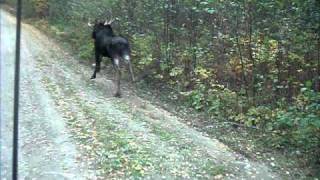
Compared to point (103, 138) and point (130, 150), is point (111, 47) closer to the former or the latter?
point (103, 138)

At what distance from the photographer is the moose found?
38.3 feet

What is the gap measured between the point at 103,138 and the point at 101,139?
6cm

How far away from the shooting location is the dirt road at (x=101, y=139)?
711 centimetres

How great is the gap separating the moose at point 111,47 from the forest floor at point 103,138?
63 centimetres

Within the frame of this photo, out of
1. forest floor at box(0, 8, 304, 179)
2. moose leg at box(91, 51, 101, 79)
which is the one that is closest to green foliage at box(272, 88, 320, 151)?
forest floor at box(0, 8, 304, 179)

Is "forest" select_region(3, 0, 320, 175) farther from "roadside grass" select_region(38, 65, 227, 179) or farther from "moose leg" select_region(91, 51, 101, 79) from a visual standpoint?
"roadside grass" select_region(38, 65, 227, 179)

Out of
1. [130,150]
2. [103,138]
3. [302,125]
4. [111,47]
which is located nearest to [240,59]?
[111,47]

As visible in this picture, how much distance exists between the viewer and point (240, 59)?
10.8 m

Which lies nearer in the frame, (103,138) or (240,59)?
(103,138)

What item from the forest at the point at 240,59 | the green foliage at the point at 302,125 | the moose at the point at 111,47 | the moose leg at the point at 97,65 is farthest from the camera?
the moose leg at the point at 97,65

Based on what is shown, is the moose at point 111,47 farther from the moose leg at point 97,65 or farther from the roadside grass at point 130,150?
the roadside grass at point 130,150

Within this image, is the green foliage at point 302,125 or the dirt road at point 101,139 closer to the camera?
the green foliage at point 302,125

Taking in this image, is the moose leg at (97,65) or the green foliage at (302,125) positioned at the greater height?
the green foliage at (302,125)

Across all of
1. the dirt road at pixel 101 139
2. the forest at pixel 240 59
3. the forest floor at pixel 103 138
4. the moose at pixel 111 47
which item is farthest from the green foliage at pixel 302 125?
the moose at pixel 111 47
